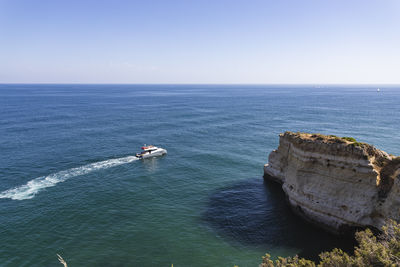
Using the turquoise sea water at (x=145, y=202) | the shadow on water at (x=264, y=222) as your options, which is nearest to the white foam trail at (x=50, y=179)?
the turquoise sea water at (x=145, y=202)

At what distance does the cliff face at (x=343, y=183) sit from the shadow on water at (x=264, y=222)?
6.08 feet

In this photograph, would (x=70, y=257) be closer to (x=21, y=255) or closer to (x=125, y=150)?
(x=21, y=255)

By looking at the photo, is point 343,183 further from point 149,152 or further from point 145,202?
point 149,152

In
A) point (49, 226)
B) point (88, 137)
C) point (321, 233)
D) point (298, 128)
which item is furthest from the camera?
point (298, 128)

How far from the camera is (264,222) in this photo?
107 ft

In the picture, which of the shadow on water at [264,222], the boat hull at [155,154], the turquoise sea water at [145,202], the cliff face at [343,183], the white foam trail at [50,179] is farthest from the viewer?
the boat hull at [155,154]

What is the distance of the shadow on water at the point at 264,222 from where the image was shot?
28.1m

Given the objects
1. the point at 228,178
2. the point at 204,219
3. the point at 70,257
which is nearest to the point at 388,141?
the point at 228,178

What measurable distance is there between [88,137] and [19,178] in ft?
94.7

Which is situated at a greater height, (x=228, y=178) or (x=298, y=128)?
(x=298, y=128)

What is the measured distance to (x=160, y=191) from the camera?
139 feet

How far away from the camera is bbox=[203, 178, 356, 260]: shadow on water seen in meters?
28.1

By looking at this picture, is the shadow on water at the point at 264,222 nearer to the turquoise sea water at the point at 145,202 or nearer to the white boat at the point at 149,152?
the turquoise sea water at the point at 145,202

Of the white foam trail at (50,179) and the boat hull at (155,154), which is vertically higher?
the boat hull at (155,154)
